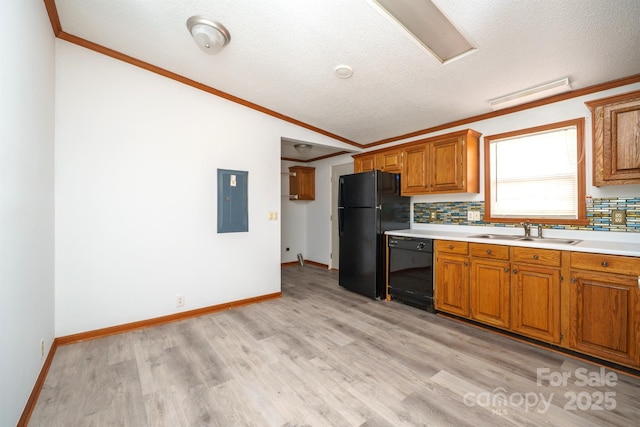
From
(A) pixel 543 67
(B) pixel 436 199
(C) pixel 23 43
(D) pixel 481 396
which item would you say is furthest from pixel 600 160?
(C) pixel 23 43

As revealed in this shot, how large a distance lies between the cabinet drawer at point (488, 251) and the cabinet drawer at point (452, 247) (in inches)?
2.4

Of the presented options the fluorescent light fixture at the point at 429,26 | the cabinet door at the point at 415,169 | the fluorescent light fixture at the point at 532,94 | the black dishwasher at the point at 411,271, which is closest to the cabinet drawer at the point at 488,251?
the black dishwasher at the point at 411,271

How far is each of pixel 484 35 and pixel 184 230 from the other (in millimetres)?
3258

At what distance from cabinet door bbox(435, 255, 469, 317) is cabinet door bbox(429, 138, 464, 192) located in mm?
870

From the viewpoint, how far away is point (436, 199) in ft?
12.2

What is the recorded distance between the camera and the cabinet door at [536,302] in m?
2.26

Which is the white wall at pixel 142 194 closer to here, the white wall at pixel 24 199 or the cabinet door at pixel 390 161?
Result: the white wall at pixel 24 199

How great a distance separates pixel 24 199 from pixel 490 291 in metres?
3.72

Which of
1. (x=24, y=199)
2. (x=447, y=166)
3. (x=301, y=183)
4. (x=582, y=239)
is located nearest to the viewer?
(x=24, y=199)

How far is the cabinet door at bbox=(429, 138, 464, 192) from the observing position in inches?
123

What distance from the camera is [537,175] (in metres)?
2.89

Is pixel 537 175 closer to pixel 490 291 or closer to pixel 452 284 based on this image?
pixel 490 291

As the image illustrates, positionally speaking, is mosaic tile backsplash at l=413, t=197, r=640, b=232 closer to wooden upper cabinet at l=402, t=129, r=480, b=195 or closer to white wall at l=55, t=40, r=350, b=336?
A: wooden upper cabinet at l=402, t=129, r=480, b=195

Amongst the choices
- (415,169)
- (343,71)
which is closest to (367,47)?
(343,71)
